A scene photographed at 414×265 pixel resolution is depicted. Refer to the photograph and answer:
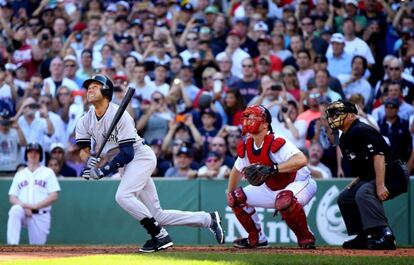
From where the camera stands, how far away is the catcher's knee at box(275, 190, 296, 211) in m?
11.6

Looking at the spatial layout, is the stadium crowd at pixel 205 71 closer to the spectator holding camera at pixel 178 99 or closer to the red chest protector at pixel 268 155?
the spectator holding camera at pixel 178 99

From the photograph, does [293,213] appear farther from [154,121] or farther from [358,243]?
[154,121]

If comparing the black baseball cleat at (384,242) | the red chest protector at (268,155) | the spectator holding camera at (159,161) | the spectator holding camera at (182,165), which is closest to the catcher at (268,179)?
the red chest protector at (268,155)

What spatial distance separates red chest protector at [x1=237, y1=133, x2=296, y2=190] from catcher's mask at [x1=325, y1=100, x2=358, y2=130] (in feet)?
2.22

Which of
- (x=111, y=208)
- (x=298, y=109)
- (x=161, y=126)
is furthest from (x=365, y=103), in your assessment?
(x=111, y=208)

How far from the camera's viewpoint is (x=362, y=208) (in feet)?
39.0

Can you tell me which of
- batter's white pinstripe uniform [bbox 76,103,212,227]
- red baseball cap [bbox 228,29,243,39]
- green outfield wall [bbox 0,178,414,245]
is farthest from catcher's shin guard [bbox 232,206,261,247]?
red baseball cap [bbox 228,29,243,39]

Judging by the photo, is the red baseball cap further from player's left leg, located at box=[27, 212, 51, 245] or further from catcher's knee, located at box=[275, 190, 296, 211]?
catcher's knee, located at box=[275, 190, 296, 211]

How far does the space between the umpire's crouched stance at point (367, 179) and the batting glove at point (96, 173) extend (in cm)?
269

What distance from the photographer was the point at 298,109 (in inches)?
661

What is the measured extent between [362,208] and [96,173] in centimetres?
296

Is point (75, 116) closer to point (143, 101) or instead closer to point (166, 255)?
point (143, 101)

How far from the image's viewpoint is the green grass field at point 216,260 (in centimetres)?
1020

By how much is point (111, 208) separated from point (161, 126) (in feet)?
5.32
